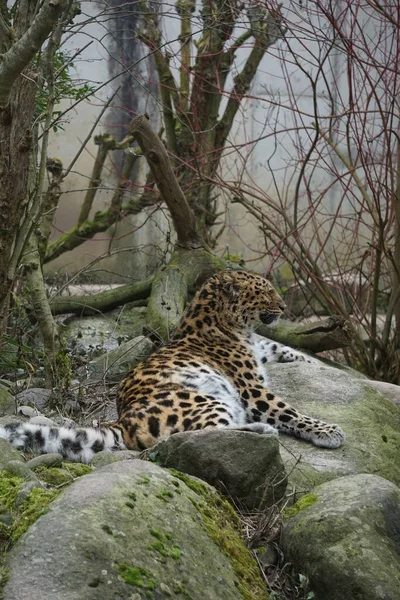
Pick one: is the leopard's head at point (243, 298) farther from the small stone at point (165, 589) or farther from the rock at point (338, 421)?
the small stone at point (165, 589)

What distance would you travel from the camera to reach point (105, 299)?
9.80m

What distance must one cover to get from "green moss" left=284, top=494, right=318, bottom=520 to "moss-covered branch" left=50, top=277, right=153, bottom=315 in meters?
5.29

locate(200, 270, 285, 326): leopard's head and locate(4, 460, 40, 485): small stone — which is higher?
locate(200, 270, 285, 326): leopard's head

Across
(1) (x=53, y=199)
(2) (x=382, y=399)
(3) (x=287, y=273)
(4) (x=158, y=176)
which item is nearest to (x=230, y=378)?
(2) (x=382, y=399)

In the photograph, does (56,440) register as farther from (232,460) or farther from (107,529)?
(107,529)

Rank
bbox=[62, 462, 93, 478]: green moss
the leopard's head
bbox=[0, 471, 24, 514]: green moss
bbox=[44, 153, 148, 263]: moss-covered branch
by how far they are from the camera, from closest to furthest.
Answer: bbox=[0, 471, 24, 514]: green moss < bbox=[62, 462, 93, 478]: green moss < the leopard's head < bbox=[44, 153, 148, 263]: moss-covered branch

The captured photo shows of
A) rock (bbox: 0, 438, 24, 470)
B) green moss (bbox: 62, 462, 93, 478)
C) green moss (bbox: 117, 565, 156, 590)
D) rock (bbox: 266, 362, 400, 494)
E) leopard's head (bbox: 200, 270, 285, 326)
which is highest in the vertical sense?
leopard's head (bbox: 200, 270, 285, 326)

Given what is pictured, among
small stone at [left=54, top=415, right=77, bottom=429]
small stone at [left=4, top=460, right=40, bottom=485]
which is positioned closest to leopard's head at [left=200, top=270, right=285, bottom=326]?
small stone at [left=54, top=415, right=77, bottom=429]

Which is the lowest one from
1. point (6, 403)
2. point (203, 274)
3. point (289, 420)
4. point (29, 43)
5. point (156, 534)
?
point (6, 403)

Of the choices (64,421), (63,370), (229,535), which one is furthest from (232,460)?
(63,370)

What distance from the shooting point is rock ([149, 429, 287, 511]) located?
4.31 meters

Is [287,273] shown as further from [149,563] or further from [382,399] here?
[149,563]

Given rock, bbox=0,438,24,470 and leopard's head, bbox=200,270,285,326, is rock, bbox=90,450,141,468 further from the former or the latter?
leopard's head, bbox=200,270,285,326

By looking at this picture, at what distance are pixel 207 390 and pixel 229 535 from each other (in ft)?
7.38
